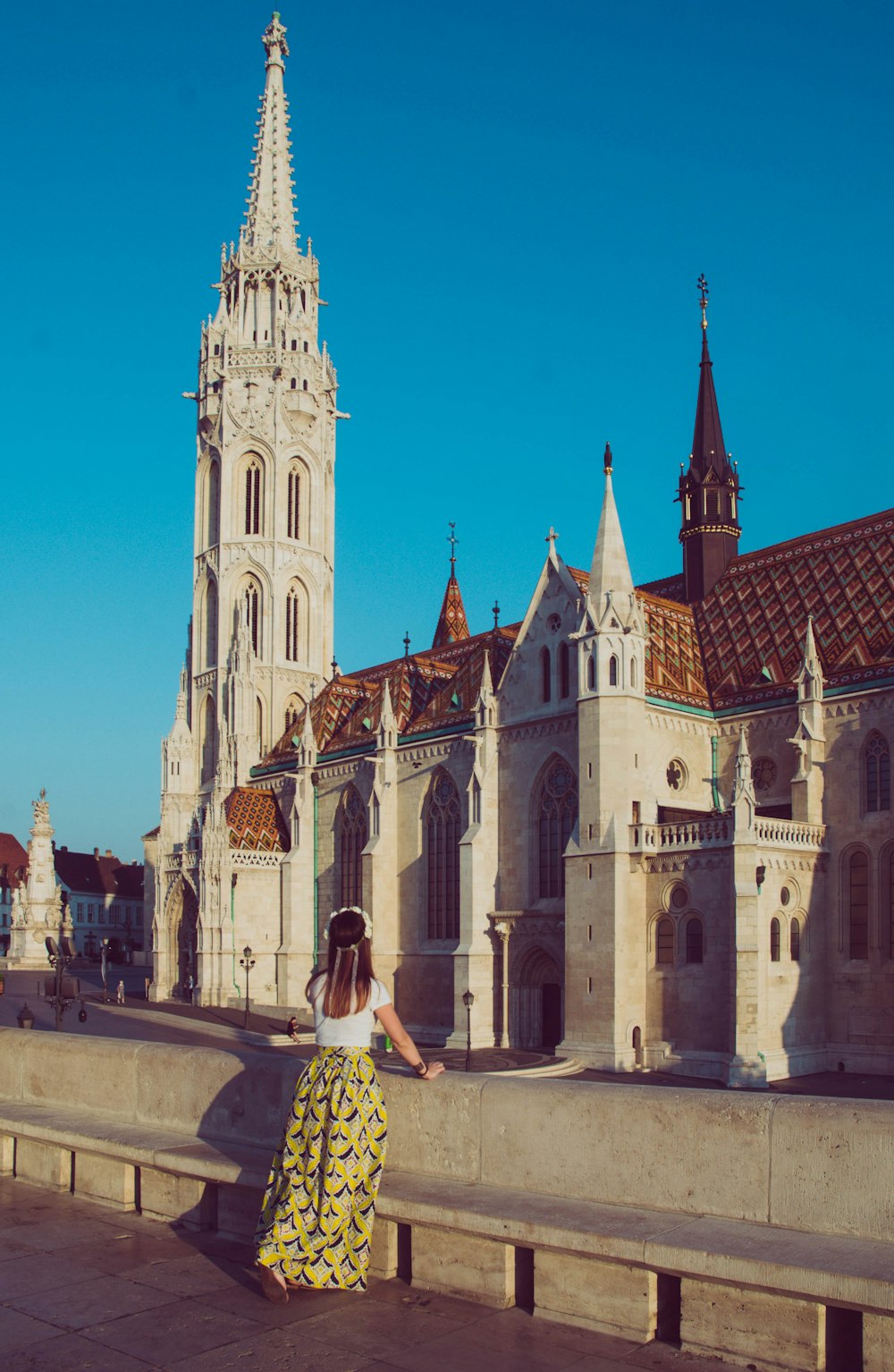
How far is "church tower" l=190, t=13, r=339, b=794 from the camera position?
60.5 m

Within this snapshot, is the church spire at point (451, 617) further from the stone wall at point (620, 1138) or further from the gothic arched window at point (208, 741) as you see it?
the stone wall at point (620, 1138)

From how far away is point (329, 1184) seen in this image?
661 cm

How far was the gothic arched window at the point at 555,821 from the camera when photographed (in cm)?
3931

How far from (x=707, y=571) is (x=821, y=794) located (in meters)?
14.7

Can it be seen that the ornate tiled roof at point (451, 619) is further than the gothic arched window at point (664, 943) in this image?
Yes

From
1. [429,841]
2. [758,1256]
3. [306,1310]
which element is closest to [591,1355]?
[758,1256]

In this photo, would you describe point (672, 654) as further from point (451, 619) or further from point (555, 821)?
point (451, 619)

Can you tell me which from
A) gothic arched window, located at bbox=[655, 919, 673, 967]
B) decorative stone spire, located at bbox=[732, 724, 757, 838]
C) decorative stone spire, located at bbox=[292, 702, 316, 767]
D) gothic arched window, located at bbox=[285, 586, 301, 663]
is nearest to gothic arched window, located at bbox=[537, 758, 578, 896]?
gothic arched window, located at bbox=[655, 919, 673, 967]

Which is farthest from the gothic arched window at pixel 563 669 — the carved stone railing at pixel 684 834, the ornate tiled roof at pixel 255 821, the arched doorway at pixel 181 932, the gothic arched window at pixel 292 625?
the gothic arched window at pixel 292 625

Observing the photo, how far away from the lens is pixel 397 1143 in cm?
768

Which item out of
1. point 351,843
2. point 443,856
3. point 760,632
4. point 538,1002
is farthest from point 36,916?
point 760,632

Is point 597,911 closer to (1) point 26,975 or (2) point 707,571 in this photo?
(2) point 707,571

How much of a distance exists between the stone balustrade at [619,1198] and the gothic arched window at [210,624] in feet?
177

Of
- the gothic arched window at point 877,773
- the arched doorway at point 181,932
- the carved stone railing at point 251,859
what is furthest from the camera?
the arched doorway at point 181,932
